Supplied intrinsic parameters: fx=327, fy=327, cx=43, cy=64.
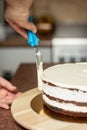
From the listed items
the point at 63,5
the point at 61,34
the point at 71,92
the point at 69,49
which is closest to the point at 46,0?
the point at 63,5

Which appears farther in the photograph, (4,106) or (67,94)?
(4,106)

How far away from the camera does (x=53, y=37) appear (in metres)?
2.70

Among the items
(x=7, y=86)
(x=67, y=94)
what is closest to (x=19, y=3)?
(x=7, y=86)

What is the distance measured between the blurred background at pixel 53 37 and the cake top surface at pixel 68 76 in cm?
161

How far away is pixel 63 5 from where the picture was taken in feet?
10.7

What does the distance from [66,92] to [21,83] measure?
49 centimetres

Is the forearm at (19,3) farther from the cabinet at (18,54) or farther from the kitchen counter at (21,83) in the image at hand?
the cabinet at (18,54)

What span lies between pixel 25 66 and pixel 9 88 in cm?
56

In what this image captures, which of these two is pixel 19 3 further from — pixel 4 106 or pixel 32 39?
pixel 4 106

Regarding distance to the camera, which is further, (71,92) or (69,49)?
(69,49)

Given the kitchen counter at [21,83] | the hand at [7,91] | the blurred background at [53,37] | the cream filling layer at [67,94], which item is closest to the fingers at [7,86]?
the hand at [7,91]

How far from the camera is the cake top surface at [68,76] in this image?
823mm

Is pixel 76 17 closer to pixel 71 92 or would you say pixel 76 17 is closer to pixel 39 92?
pixel 39 92

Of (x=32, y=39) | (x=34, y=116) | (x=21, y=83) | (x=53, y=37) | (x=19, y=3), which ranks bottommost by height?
(x=53, y=37)
